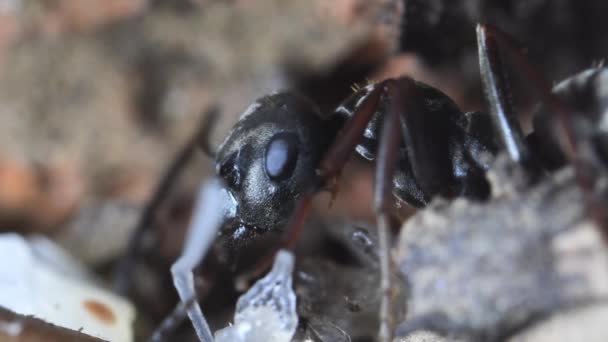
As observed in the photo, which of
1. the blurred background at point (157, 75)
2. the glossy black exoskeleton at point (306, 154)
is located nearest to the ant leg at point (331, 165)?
the glossy black exoskeleton at point (306, 154)

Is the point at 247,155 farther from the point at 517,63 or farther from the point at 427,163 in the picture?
the point at 517,63

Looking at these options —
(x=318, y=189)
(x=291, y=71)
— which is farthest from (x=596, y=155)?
(x=291, y=71)

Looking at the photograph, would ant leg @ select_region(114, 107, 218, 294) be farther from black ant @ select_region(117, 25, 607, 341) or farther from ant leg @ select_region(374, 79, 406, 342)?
ant leg @ select_region(374, 79, 406, 342)

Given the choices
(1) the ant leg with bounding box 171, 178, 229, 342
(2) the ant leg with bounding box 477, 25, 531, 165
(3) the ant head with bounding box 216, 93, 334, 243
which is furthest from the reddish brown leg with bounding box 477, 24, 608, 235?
(1) the ant leg with bounding box 171, 178, 229, 342

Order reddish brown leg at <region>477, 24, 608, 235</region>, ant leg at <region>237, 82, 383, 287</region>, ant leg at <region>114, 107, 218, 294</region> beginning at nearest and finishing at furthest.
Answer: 1. reddish brown leg at <region>477, 24, 608, 235</region>
2. ant leg at <region>237, 82, 383, 287</region>
3. ant leg at <region>114, 107, 218, 294</region>

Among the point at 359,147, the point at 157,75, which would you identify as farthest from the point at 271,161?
the point at 157,75

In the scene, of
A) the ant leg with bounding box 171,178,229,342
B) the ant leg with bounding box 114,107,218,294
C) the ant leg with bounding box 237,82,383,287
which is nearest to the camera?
the ant leg with bounding box 237,82,383,287

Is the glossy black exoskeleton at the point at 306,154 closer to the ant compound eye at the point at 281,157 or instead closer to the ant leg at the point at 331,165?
the ant compound eye at the point at 281,157
